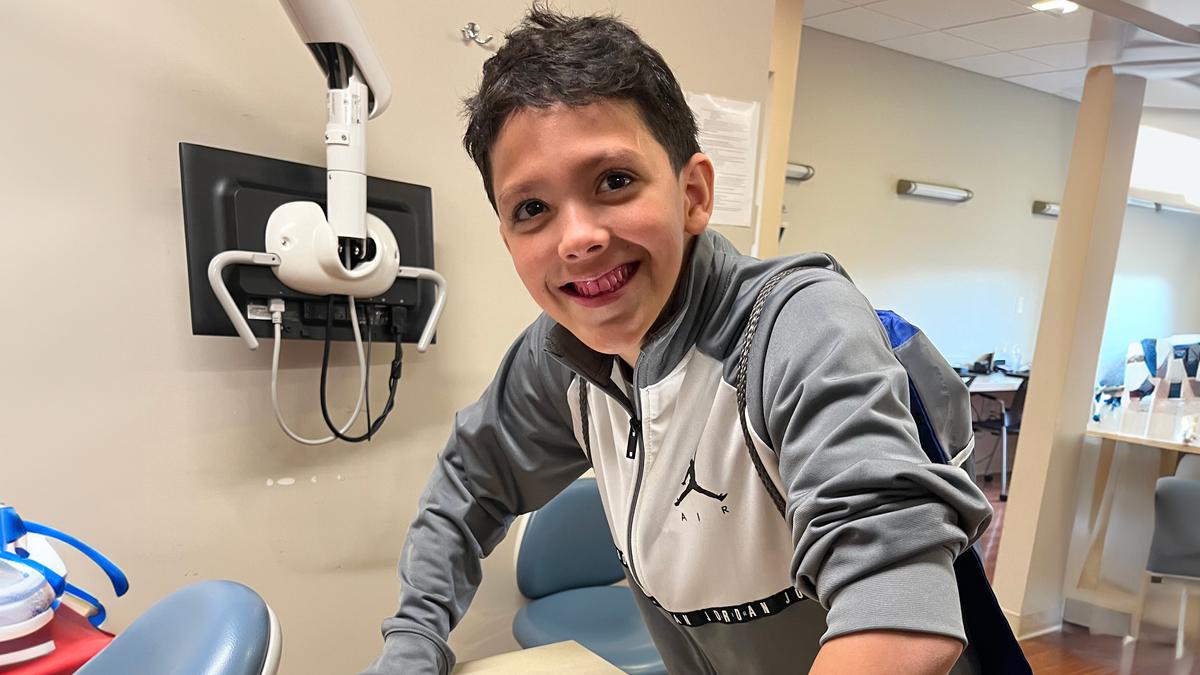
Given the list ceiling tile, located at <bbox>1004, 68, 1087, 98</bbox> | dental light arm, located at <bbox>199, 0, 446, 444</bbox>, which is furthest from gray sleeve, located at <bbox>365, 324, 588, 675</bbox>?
ceiling tile, located at <bbox>1004, 68, 1087, 98</bbox>

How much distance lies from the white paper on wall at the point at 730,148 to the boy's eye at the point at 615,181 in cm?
125

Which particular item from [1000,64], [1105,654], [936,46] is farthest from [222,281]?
[1000,64]

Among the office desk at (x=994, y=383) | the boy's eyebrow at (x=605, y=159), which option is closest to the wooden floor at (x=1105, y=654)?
the office desk at (x=994, y=383)

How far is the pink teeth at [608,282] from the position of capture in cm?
74

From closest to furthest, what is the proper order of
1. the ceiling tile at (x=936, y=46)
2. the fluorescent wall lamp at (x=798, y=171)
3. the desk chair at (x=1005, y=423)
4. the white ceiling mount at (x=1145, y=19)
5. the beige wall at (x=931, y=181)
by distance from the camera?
the white ceiling mount at (x=1145, y=19)
the fluorescent wall lamp at (x=798, y=171)
the ceiling tile at (x=936, y=46)
the beige wall at (x=931, y=181)
the desk chair at (x=1005, y=423)

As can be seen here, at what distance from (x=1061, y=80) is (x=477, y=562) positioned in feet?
18.2

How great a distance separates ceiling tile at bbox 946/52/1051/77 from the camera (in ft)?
14.9

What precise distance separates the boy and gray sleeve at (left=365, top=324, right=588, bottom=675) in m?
0.03

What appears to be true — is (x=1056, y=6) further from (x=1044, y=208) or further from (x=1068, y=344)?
(x=1044, y=208)

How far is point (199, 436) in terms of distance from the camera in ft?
4.48

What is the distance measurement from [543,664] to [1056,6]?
145 inches

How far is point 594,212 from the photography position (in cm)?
71

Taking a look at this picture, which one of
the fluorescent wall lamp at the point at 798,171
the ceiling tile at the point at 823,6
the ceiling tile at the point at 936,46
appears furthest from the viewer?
the ceiling tile at the point at 936,46

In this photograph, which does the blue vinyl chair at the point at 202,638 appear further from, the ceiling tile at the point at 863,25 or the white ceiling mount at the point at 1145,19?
the ceiling tile at the point at 863,25
